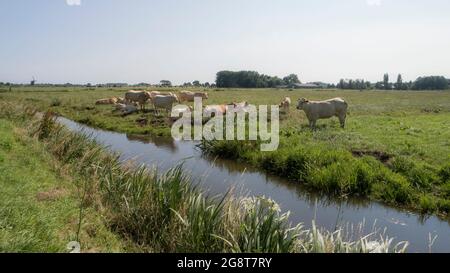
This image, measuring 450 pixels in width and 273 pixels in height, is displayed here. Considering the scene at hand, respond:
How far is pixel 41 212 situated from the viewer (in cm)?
624

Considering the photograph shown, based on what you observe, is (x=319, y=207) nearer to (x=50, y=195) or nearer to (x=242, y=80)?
(x=50, y=195)

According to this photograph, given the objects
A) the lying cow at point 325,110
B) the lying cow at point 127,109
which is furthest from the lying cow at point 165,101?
the lying cow at point 325,110

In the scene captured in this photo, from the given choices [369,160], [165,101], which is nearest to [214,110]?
[165,101]

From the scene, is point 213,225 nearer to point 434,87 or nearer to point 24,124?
point 24,124

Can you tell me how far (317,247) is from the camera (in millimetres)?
4926

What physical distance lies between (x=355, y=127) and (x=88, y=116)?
690 inches

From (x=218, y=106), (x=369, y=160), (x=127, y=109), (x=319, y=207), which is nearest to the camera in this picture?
(x=319, y=207)

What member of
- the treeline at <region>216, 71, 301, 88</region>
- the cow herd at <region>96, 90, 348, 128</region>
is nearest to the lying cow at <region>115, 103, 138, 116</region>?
the cow herd at <region>96, 90, 348, 128</region>

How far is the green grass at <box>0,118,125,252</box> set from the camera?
4.95m

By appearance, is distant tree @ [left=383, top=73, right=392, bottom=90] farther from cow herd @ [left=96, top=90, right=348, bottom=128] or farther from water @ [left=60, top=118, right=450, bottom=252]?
water @ [left=60, top=118, right=450, bottom=252]

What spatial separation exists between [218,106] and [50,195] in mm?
16521

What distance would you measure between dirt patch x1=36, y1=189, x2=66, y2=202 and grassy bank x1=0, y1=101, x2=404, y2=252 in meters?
0.36

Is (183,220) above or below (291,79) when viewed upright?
below
